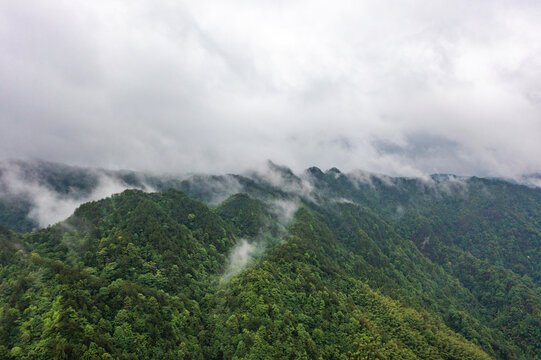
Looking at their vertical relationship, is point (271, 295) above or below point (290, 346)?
above

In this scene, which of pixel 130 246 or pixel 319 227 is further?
pixel 319 227

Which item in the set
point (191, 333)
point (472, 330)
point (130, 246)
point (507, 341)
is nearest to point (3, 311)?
point (130, 246)

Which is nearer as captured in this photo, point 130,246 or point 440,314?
point 130,246

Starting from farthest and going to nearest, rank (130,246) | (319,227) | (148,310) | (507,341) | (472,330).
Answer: (319,227) → (507,341) → (472,330) → (130,246) → (148,310)

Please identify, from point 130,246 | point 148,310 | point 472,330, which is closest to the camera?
point 148,310

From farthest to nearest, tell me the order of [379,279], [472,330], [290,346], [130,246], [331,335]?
[379,279] → [472,330] → [130,246] → [331,335] → [290,346]

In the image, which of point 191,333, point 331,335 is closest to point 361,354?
point 331,335

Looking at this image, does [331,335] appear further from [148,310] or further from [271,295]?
[148,310]

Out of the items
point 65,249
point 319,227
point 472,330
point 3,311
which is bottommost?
point 3,311

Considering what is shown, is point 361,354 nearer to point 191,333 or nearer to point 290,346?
point 290,346
